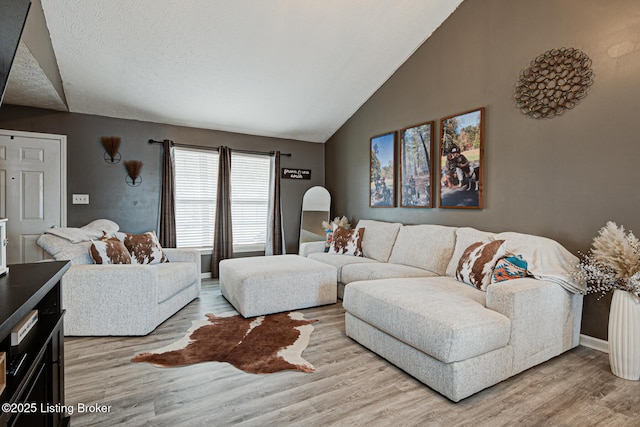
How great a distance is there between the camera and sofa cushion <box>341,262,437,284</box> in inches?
125

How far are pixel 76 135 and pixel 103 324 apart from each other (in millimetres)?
2642

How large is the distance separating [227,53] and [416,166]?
2.53 metres

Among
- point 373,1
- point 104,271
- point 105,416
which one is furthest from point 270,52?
point 105,416

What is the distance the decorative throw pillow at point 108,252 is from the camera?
2.79 metres

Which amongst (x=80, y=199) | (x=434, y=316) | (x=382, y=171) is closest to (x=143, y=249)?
(x=80, y=199)

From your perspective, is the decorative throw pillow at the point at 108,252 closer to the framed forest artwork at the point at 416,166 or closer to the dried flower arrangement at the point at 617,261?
the framed forest artwork at the point at 416,166

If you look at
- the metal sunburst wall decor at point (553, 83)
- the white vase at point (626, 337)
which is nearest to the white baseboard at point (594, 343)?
the white vase at point (626, 337)

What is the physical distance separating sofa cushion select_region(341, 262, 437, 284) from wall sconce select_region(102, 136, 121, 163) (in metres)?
3.28

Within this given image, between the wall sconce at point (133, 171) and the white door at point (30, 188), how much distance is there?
2.15ft

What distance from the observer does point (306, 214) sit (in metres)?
5.49

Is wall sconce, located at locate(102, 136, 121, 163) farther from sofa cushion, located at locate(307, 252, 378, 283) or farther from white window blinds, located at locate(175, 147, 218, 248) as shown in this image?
sofa cushion, located at locate(307, 252, 378, 283)

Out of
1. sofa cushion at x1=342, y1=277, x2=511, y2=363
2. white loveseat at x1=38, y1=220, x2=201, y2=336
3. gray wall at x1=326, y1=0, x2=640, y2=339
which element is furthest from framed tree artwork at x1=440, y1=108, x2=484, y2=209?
white loveseat at x1=38, y1=220, x2=201, y2=336

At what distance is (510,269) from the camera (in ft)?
7.62

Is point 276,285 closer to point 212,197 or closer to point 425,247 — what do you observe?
point 425,247
